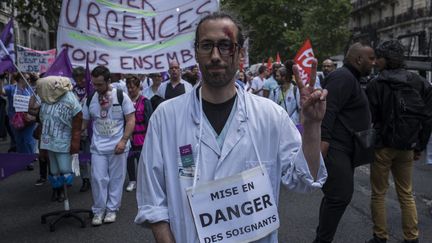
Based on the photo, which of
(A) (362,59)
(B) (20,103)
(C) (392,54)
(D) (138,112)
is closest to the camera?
(A) (362,59)

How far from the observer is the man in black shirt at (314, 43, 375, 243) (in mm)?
4066

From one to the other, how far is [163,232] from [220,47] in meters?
0.87

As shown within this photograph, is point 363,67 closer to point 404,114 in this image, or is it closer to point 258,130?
point 404,114

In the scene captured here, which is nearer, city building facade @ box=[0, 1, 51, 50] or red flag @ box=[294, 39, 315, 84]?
red flag @ box=[294, 39, 315, 84]

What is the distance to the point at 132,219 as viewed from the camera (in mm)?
5984

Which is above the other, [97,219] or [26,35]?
[26,35]

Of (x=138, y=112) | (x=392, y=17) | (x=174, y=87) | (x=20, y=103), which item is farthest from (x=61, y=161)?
(x=392, y=17)

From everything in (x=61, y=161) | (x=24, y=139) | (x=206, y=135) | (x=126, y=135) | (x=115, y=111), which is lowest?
(x=24, y=139)

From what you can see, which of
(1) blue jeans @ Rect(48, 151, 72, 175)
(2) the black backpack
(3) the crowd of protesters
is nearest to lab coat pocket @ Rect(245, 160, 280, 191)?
(3) the crowd of protesters

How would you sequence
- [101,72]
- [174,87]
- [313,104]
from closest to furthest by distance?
1. [313,104]
2. [101,72]
3. [174,87]

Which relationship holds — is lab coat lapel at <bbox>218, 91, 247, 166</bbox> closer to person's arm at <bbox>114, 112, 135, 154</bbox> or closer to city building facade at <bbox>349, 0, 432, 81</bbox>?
person's arm at <bbox>114, 112, 135, 154</bbox>

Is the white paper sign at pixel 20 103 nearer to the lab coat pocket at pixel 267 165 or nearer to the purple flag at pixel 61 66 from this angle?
the purple flag at pixel 61 66

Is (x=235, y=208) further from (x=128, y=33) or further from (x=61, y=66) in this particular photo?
(x=61, y=66)

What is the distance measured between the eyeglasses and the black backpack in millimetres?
2815
